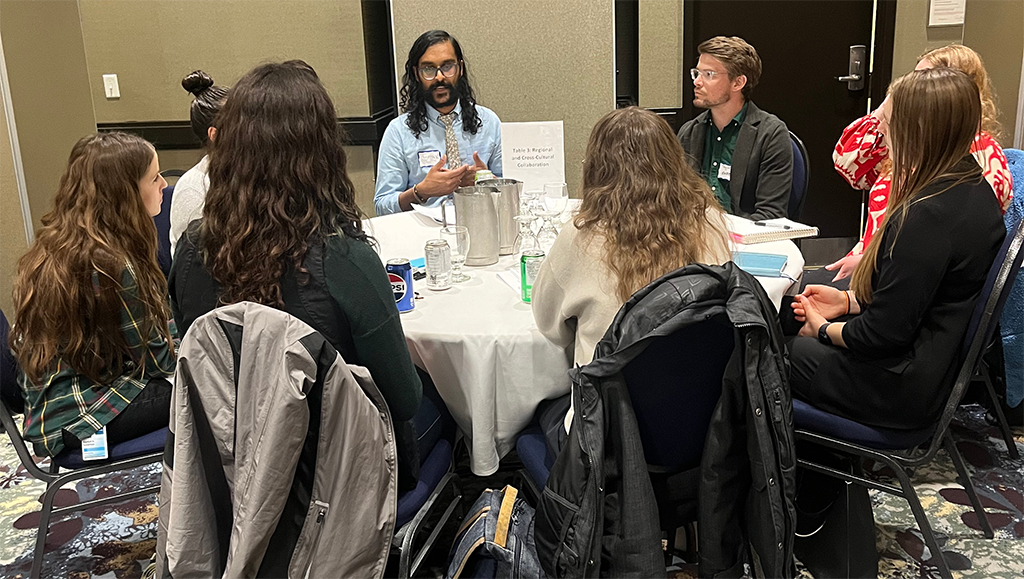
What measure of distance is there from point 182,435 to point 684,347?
939 mm

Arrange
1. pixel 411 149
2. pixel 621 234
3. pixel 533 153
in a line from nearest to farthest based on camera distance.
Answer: pixel 621 234
pixel 533 153
pixel 411 149

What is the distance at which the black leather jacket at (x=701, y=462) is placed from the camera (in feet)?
4.75

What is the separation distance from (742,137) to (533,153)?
36.0 inches

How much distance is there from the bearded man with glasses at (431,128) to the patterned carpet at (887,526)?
5.01 ft

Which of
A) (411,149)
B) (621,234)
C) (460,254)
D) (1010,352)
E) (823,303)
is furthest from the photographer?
(411,149)

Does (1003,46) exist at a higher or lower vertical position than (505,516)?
higher

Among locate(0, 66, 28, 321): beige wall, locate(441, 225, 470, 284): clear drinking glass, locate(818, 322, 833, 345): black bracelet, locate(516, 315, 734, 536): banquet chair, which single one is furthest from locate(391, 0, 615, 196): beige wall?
locate(516, 315, 734, 536): banquet chair

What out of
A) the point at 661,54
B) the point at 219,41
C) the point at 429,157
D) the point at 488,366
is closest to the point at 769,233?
the point at 488,366

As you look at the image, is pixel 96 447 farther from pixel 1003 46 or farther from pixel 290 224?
pixel 1003 46

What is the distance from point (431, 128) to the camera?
12.0 feet

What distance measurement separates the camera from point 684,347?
149 centimetres

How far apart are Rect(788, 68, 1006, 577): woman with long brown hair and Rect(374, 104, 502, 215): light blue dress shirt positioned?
1889 millimetres

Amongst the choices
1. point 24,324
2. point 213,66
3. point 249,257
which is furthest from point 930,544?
point 213,66

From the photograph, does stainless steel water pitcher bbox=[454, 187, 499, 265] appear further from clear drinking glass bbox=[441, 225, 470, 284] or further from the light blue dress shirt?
the light blue dress shirt
